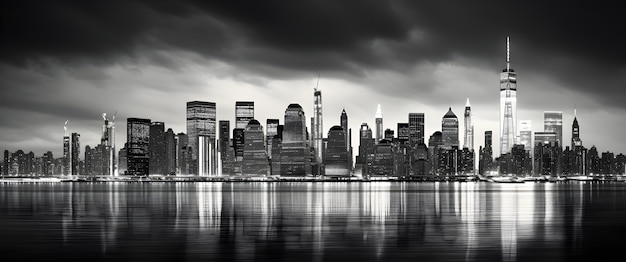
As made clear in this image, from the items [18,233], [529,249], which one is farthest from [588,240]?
[18,233]

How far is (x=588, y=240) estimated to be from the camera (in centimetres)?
5700

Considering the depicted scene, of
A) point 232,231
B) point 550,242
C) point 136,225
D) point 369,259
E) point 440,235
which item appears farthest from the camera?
point 136,225

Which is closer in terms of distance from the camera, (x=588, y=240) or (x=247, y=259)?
(x=247, y=259)

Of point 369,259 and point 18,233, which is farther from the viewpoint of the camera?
point 18,233

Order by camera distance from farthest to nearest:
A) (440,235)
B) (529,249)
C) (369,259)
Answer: (440,235) → (529,249) → (369,259)

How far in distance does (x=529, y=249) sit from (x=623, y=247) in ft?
21.4

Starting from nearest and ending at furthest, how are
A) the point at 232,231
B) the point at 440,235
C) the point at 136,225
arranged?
the point at 440,235 → the point at 232,231 → the point at 136,225

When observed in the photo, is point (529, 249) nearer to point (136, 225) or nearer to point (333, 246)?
point (333, 246)

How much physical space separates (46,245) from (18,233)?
1102 centimetres

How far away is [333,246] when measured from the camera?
51.4 metres

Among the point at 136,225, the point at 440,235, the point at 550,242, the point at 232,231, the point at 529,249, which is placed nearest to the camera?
the point at 529,249

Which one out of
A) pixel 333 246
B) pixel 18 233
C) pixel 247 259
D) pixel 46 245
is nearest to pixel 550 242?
pixel 333 246

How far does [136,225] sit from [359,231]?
874 inches

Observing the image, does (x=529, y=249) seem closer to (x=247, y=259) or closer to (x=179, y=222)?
(x=247, y=259)
